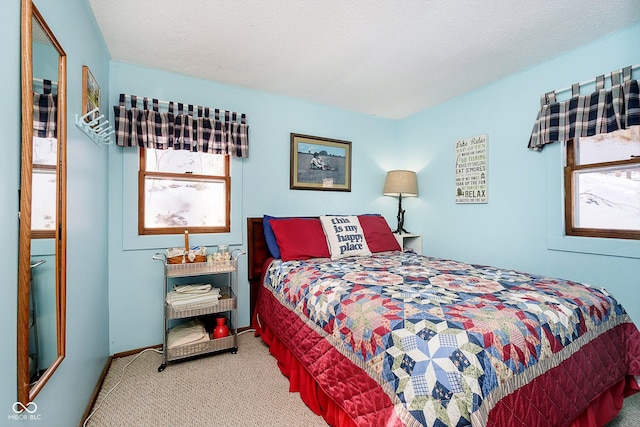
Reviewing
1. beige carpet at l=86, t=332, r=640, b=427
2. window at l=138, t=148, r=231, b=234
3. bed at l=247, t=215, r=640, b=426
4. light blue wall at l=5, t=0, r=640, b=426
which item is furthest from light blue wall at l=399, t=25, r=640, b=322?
window at l=138, t=148, r=231, b=234

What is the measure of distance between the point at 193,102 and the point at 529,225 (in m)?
3.25

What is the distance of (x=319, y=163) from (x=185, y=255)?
1730 mm

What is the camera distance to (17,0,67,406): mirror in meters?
0.90

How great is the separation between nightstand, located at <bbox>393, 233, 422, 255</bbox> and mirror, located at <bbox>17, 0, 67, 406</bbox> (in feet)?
9.84

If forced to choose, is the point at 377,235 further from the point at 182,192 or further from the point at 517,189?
the point at 182,192

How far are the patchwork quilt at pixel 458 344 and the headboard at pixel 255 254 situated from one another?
3.11 feet

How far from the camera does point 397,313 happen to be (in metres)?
1.27

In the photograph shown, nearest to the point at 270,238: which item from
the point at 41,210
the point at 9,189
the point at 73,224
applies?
the point at 73,224

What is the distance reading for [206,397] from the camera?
1811 mm

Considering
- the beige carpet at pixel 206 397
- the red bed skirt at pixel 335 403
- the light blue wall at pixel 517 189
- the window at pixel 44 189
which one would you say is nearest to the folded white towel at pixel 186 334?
the beige carpet at pixel 206 397

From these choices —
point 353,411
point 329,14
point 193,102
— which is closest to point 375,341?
point 353,411

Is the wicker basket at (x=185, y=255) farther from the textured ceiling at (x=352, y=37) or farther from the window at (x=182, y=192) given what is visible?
the textured ceiling at (x=352, y=37)

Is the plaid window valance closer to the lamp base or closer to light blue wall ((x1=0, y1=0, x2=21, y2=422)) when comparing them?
light blue wall ((x1=0, y1=0, x2=21, y2=422))

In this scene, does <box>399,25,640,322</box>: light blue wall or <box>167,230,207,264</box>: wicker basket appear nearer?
<box>399,25,640,322</box>: light blue wall
